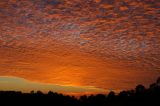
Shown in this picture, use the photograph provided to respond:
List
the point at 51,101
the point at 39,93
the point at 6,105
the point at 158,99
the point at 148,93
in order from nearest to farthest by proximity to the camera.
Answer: the point at 158,99, the point at 148,93, the point at 6,105, the point at 51,101, the point at 39,93

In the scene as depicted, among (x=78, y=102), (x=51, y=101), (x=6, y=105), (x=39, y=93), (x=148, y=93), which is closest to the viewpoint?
(x=148, y=93)

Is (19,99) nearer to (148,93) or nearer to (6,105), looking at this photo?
(6,105)

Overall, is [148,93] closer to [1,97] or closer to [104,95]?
[104,95]

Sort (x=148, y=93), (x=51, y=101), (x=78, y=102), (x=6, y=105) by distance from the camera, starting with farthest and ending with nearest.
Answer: (x=51, y=101) → (x=78, y=102) → (x=6, y=105) → (x=148, y=93)

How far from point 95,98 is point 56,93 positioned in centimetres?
1774

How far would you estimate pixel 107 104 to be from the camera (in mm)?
57969

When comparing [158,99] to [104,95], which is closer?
[158,99]

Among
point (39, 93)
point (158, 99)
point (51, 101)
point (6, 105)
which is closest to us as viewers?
point (158, 99)

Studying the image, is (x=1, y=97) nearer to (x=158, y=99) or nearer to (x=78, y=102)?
(x=78, y=102)

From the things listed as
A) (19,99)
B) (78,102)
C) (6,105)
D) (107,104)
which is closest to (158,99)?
(107,104)

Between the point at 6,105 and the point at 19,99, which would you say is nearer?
the point at 6,105

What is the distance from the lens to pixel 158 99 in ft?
143

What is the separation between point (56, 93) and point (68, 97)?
12.5 metres

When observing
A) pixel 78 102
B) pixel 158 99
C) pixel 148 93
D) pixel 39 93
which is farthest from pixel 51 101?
pixel 158 99
